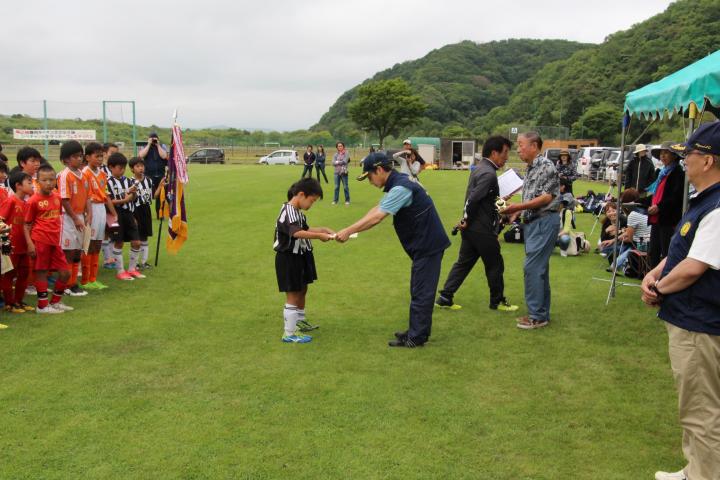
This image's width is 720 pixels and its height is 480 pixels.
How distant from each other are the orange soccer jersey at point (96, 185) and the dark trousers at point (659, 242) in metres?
7.41

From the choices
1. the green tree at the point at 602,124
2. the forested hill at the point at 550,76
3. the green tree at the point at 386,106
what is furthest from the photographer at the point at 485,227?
the green tree at the point at 602,124

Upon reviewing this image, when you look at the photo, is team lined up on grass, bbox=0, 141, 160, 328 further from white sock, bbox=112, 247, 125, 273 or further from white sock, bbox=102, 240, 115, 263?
A: white sock, bbox=102, 240, 115, 263

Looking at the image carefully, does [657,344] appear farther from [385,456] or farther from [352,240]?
[352,240]

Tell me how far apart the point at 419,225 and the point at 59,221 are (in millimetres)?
4272

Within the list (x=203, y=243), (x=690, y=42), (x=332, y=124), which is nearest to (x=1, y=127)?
(x=203, y=243)

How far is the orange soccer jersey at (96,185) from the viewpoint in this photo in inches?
307

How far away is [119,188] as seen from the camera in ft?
28.7

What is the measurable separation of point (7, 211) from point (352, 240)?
22.7ft

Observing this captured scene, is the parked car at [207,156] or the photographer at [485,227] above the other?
the parked car at [207,156]

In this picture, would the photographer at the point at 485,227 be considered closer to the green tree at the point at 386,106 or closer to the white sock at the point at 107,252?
the white sock at the point at 107,252

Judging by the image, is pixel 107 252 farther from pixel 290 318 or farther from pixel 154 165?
pixel 290 318

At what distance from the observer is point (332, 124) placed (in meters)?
112

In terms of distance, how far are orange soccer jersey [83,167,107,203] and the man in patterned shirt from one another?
5.32 m

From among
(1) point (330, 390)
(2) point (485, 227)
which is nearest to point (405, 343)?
(1) point (330, 390)
